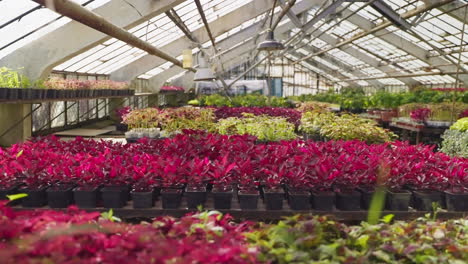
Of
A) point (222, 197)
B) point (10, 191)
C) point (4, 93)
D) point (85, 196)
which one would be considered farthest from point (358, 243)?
point (4, 93)

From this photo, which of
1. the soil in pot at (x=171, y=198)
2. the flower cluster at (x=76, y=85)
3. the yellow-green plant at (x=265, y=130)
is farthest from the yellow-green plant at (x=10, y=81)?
the soil in pot at (x=171, y=198)

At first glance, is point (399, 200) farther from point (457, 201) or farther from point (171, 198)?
point (171, 198)

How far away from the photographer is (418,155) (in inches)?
128

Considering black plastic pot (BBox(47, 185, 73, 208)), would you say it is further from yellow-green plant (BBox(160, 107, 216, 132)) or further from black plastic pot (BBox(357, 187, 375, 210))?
yellow-green plant (BBox(160, 107, 216, 132))

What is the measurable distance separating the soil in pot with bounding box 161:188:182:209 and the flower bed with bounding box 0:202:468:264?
935 mm

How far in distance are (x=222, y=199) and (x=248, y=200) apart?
170 mm

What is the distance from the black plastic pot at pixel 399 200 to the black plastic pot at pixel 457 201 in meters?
0.26

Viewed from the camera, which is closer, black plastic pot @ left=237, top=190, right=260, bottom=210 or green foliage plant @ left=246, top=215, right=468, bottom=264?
green foliage plant @ left=246, top=215, right=468, bottom=264

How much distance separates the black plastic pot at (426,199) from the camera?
269cm

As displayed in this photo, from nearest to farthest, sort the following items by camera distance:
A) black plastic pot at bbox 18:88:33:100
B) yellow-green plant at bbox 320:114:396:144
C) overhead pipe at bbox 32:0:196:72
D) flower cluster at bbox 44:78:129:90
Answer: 1. overhead pipe at bbox 32:0:196:72
2. yellow-green plant at bbox 320:114:396:144
3. black plastic pot at bbox 18:88:33:100
4. flower cluster at bbox 44:78:129:90

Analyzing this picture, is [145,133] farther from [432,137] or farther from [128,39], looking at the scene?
[432,137]

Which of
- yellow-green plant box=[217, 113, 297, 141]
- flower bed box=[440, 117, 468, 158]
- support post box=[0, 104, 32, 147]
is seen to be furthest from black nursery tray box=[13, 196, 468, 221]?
support post box=[0, 104, 32, 147]

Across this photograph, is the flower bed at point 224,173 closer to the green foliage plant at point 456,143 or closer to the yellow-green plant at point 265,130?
the yellow-green plant at point 265,130

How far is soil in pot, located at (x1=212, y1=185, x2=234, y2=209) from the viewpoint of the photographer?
2.57 m
